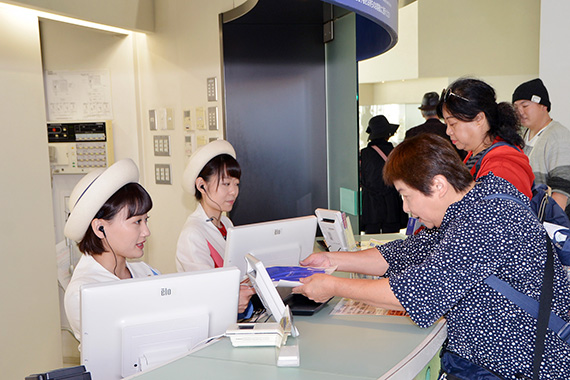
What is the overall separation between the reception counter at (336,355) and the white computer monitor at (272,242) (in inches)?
16.5

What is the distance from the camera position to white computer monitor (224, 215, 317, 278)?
2.43 metres

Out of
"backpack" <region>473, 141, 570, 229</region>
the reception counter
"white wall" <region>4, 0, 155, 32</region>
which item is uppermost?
"white wall" <region>4, 0, 155, 32</region>

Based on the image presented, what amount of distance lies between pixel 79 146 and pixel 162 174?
0.79 meters

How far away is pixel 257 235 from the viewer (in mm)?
2498

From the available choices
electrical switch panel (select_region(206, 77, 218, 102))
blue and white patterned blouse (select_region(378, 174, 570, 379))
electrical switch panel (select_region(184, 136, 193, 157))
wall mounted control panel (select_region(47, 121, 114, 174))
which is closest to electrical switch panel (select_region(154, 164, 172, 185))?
electrical switch panel (select_region(184, 136, 193, 157))

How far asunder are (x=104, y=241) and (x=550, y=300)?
1.69m

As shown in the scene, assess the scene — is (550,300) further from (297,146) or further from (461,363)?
(297,146)

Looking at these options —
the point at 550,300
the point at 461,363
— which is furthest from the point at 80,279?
the point at 550,300

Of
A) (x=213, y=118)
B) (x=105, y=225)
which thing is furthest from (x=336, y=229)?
(x=213, y=118)

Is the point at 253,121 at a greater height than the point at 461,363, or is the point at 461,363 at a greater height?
the point at 253,121

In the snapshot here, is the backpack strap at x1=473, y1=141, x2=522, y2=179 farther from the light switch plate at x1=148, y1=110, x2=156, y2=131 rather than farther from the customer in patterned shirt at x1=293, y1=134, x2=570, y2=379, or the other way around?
the light switch plate at x1=148, y1=110, x2=156, y2=131

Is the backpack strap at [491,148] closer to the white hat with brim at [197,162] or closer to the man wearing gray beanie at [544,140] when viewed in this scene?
the white hat with brim at [197,162]

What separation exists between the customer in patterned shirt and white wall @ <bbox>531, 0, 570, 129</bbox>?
178 inches

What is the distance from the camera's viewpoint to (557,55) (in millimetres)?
5895
